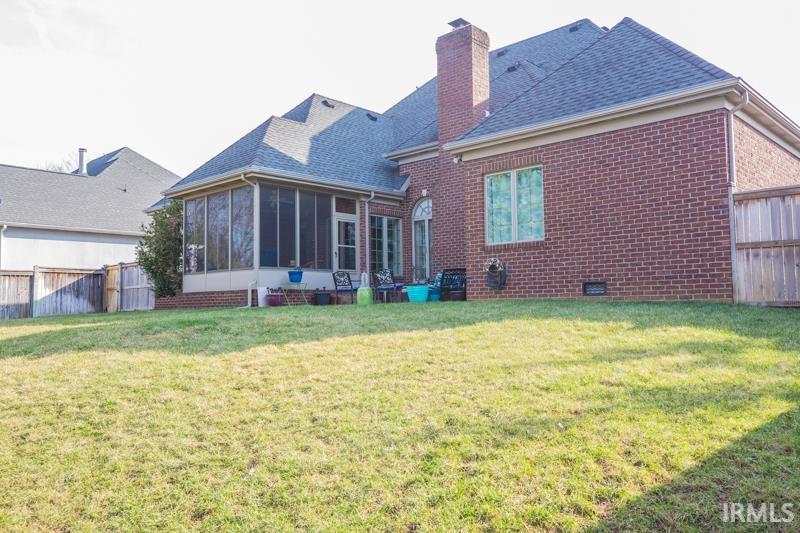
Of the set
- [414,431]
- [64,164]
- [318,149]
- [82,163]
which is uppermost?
[64,164]

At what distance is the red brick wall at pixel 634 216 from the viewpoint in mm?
8875

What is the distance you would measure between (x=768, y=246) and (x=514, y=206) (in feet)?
13.7

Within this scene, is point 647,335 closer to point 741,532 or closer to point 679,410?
point 679,410

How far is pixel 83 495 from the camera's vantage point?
360 cm

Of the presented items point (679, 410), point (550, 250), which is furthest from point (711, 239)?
point (679, 410)

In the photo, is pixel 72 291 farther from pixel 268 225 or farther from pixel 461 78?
pixel 461 78

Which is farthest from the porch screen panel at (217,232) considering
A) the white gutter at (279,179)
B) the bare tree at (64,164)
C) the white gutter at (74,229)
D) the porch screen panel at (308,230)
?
the bare tree at (64,164)

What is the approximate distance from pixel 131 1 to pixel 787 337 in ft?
33.9

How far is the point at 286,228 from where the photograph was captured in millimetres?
14164

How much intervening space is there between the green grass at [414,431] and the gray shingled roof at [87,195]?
19.5m

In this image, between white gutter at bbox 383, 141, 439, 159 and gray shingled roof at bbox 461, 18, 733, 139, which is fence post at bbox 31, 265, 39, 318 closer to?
white gutter at bbox 383, 141, 439, 159

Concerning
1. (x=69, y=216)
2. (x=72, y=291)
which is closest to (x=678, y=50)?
(x=72, y=291)

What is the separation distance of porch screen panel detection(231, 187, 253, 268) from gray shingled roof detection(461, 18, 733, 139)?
5.50m

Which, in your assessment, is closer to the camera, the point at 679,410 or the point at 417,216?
the point at 679,410
